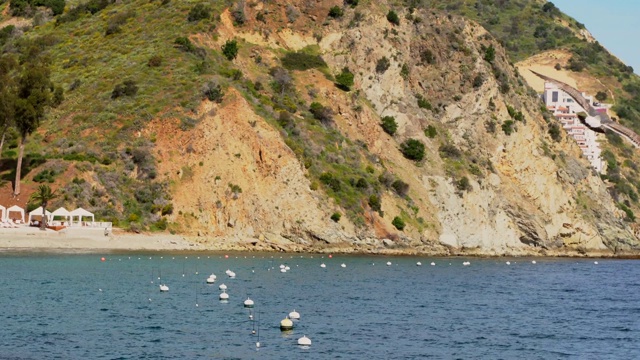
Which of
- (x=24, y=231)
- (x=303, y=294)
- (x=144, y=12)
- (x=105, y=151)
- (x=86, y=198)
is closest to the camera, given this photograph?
(x=303, y=294)

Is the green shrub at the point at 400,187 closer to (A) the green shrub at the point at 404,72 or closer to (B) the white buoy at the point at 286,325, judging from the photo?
(A) the green shrub at the point at 404,72

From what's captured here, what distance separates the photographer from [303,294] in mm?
62469

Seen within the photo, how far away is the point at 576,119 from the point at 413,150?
68881mm

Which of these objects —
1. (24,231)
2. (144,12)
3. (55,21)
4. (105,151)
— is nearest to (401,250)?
(105,151)

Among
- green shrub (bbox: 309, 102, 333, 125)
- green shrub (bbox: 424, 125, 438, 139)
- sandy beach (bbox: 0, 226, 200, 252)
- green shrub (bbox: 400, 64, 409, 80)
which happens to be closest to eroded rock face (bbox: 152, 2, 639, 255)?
green shrub (bbox: 400, 64, 409, 80)

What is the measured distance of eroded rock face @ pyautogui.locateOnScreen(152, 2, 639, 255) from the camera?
96625mm

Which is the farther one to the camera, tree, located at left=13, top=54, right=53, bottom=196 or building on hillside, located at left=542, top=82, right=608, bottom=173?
building on hillside, located at left=542, top=82, right=608, bottom=173

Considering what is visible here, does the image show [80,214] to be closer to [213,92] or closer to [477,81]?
[213,92]

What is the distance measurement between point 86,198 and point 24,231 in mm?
8332

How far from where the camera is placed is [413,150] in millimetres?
114688

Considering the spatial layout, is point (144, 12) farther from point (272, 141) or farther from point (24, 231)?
point (24, 231)

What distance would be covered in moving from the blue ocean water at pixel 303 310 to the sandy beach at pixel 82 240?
14.2 feet

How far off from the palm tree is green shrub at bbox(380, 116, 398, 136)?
41111 mm

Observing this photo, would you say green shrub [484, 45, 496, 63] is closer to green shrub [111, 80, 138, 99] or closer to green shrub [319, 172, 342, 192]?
green shrub [319, 172, 342, 192]
